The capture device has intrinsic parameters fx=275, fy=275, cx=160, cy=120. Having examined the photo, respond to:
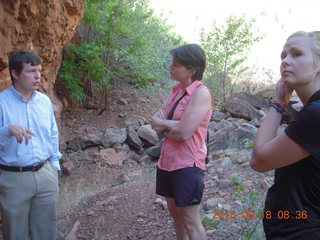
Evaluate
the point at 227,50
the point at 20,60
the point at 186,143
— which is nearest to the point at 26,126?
the point at 20,60

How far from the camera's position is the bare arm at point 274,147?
1222 millimetres

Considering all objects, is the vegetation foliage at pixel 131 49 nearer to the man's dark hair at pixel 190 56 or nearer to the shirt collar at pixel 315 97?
the man's dark hair at pixel 190 56

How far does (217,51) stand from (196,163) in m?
8.60

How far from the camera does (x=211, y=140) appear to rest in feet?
20.2

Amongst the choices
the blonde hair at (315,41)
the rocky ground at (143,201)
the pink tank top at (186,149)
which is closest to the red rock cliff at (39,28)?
the rocky ground at (143,201)

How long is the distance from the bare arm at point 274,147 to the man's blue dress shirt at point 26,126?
1966 mm

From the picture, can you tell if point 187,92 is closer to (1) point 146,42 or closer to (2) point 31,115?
(2) point 31,115

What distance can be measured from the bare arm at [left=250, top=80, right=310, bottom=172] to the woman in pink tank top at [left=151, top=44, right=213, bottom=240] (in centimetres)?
74

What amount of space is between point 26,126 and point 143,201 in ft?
6.93

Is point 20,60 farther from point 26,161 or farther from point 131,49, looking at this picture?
point 131,49

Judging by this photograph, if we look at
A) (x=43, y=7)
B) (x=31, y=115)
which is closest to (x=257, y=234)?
(x=31, y=115)

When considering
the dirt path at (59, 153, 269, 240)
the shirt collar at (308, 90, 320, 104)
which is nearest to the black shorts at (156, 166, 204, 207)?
the dirt path at (59, 153, 269, 240)

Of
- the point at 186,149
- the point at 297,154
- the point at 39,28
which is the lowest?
the point at 186,149

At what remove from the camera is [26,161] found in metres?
2.47
